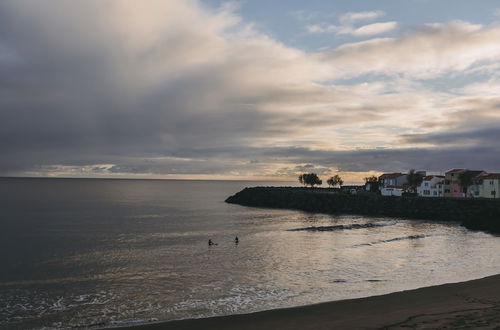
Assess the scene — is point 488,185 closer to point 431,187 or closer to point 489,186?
point 489,186

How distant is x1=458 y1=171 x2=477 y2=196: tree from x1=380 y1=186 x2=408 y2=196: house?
19127 mm

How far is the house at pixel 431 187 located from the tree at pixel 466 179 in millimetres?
6819

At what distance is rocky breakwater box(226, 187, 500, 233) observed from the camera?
64.3 m

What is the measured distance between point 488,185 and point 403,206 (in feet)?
95.8

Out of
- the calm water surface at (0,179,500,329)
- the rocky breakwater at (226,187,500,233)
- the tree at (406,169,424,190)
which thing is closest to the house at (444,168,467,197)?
the tree at (406,169,424,190)

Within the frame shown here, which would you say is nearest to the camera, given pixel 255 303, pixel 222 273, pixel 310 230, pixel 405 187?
pixel 255 303

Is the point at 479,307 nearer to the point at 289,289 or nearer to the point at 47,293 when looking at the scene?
the point at 289,289

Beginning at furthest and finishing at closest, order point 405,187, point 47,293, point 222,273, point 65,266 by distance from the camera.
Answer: point 405,187
point 65,266
point 222,273
point 47,293

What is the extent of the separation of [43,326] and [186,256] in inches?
765

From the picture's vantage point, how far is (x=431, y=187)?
112 m

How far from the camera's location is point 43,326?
64.4 ft

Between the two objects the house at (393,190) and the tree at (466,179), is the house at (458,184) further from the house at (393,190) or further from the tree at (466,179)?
the house at (393,190)

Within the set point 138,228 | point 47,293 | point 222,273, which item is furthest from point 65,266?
point 138,228

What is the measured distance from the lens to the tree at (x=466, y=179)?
10144cm
